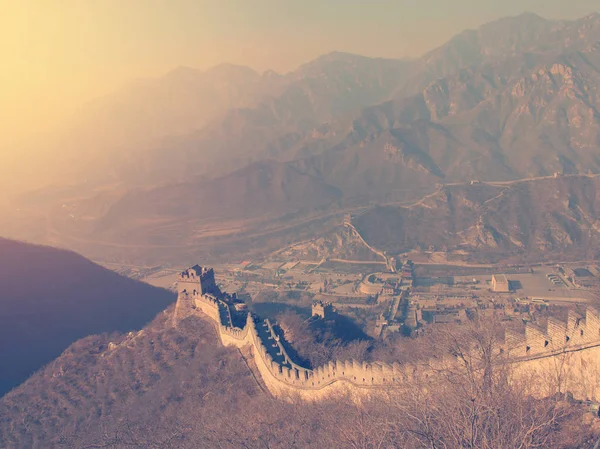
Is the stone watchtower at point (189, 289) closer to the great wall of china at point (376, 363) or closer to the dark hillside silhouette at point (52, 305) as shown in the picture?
the great wall of china at point (376, 363)

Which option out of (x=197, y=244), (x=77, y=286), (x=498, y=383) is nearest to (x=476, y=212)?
(x=197, y=244)

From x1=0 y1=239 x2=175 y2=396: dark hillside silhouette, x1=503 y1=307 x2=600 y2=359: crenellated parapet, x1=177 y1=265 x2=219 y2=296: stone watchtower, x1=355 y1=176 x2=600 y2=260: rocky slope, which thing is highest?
x1=503 y1=307 x2=600 y2=359: crenellated parapet

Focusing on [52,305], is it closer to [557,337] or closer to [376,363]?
[376,363]

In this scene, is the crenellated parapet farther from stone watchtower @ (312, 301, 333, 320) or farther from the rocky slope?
the rocky slope

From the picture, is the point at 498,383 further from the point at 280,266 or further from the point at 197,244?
the point at 197,244

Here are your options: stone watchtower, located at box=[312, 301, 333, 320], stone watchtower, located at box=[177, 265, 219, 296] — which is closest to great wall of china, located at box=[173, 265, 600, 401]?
stone watchtower, located at box=[177, 265, 219, 296]

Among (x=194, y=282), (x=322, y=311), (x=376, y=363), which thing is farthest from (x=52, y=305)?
(x=376, y=363)

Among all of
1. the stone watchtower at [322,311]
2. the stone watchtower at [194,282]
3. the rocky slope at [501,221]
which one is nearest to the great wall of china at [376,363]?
the stone watchtower at [194,282]
